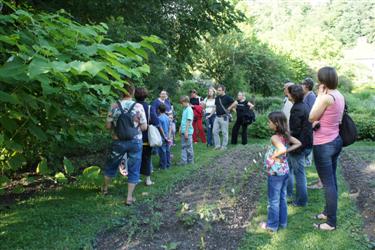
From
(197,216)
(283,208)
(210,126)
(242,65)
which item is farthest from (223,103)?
(242,65)

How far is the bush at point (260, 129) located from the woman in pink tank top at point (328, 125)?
10.3 meters

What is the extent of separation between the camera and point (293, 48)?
4056 centimetres

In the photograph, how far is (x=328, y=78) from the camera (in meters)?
A: 4.75

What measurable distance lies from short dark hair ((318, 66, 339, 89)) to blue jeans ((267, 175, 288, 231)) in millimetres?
1263

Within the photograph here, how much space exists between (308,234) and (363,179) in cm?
356

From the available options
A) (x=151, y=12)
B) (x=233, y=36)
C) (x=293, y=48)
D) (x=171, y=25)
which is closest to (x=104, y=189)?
(x=151, y=12)

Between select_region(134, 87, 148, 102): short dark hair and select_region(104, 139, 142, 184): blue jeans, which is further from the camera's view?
select_region(134, 87, 148, 102): short dark hair

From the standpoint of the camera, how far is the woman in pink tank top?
477cm

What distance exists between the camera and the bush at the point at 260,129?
15.2m

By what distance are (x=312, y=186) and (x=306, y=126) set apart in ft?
6.72

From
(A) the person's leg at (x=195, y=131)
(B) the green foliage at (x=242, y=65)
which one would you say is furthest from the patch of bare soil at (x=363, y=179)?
(B) the green foliage at (x=242, y=65)

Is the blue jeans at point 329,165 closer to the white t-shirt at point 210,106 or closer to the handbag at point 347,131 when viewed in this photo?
the handbag at point 347,131

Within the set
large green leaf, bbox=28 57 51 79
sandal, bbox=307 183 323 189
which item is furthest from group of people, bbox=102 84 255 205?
sandal, bbox=307 183 323 189

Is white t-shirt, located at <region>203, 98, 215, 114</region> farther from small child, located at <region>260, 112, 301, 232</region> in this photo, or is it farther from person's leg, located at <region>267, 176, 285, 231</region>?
person's leg, located at <region>267, 176, 285, 231</region>
